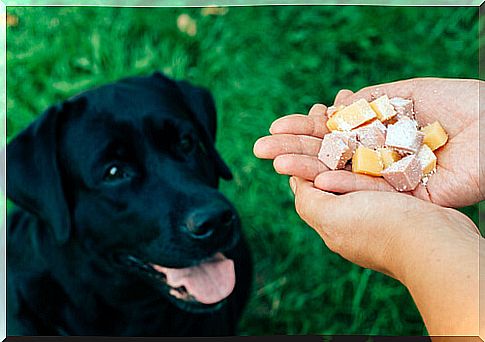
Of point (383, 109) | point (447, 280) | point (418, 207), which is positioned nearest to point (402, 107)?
point (383, 109)

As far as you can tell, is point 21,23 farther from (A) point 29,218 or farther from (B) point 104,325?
(B) point 104,325

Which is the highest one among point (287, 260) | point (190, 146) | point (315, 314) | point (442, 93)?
point (442, 93)

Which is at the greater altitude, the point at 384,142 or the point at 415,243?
the point at 384,142

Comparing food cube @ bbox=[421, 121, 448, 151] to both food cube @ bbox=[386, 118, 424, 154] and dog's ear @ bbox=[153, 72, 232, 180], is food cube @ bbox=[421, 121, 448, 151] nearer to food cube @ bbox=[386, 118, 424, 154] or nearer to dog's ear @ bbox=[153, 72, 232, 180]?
food cube @ bbox=[386, 118, 424, 154]

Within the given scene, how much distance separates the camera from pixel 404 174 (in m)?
1.60

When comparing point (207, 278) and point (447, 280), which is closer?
point (447, 280)

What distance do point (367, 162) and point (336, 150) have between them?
0.07m


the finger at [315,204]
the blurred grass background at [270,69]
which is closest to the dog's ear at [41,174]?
the blurred grass background at [270,69]

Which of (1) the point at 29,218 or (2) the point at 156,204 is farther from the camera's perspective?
(1) the point at 29,218

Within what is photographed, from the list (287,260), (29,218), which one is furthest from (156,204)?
(287,260)

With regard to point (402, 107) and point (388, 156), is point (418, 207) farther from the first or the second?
point (402, 107)

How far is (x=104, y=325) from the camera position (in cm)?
200

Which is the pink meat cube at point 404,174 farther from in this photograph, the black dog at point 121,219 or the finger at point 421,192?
the black dog at point 121,219

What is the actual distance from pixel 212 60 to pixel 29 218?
791 mm
